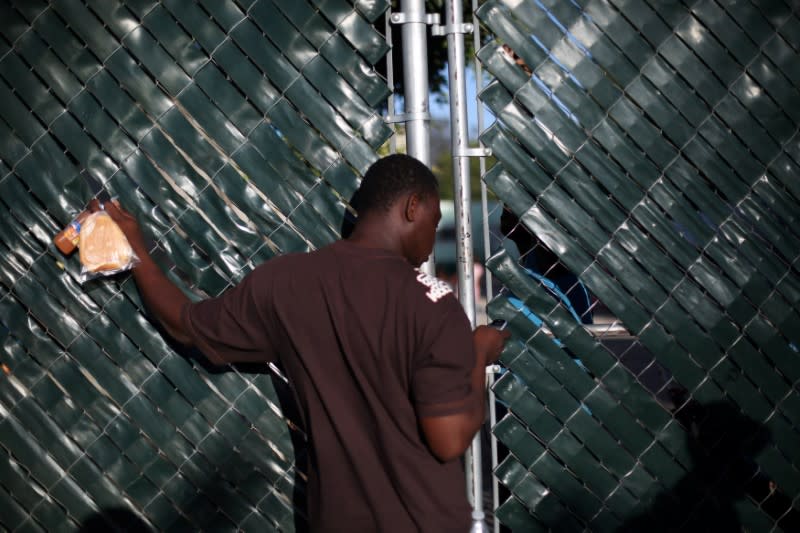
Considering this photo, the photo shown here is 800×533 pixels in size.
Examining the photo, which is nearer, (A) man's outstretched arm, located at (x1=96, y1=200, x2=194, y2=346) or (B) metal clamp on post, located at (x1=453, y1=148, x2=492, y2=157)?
(A) man's outstretched arm, located at (x1=96, y1=200, x2=194, y2=346)

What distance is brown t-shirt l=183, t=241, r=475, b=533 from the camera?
227cm

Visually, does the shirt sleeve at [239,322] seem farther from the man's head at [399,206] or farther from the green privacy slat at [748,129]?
the green privacy slat at [748,129]

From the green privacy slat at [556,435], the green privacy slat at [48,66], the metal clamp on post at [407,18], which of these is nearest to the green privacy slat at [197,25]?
the green privacy slat at [48,66]

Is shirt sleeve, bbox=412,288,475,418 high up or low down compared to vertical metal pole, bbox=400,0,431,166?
down

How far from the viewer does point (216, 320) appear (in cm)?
257

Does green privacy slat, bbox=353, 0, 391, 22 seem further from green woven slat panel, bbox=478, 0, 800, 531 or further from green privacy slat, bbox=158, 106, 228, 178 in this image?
green privacy slat, bbox=158, 106, 228, 178

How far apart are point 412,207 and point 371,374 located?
1.78ft

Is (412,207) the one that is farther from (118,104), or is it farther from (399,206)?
(118,104)

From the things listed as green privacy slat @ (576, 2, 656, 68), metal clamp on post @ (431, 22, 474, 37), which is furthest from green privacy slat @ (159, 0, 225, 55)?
green privacy slat @ (576, 2, 656, 68)

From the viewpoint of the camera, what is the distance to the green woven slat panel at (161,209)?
2.90 m

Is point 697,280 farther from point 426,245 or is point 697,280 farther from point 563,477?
point 426,245

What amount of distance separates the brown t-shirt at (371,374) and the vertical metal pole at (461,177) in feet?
1.77

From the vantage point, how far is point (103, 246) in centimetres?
283

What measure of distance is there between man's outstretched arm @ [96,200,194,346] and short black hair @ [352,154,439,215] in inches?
30.0
